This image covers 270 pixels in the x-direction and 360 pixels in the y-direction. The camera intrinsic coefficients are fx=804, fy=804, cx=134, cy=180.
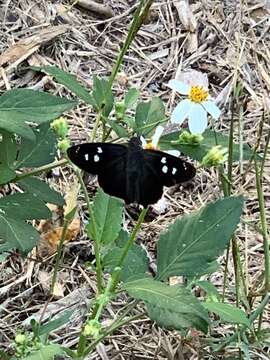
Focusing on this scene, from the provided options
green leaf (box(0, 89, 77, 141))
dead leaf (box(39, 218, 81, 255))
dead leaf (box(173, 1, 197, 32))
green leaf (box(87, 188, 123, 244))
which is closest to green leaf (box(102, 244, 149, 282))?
green leaf (box(87, 188, 123, 244))

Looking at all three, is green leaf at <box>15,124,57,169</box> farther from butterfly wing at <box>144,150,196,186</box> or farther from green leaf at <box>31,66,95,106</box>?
butterfly wing at <box>144,150,196,186</box>

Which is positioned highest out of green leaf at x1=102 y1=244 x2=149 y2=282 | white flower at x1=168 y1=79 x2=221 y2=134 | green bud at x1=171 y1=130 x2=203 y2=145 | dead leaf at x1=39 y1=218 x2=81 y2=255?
white flower at x1=168 y1=79 x2=221 y2=134

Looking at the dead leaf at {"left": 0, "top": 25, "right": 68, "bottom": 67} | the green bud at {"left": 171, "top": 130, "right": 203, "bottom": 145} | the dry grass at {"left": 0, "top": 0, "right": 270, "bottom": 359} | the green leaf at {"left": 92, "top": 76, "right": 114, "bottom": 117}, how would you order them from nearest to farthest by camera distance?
the green bud at {"left": 171, "top": 130, "right": 203, "bottom": 145} → the green leaf at {"left": 92, "top": 76, "right": 114, "bottom": 117} → the dry grass at {"left": 0, "top": 0, "right": 270, "bottom": 359} → the dead leaf at {"left": 0, "top": 25, "right": 68, "bottom": 67}

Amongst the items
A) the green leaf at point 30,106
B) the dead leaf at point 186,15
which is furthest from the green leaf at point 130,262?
the dead leaf at point 186,15

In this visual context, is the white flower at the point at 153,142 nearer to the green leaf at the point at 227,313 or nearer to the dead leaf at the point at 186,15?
the green leaf at the point at 227,313

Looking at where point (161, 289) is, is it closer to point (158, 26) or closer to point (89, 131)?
point (89, 131)

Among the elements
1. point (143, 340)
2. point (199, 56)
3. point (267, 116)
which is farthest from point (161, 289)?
point (199, 56)

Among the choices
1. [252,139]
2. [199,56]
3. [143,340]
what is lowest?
[143,340]
